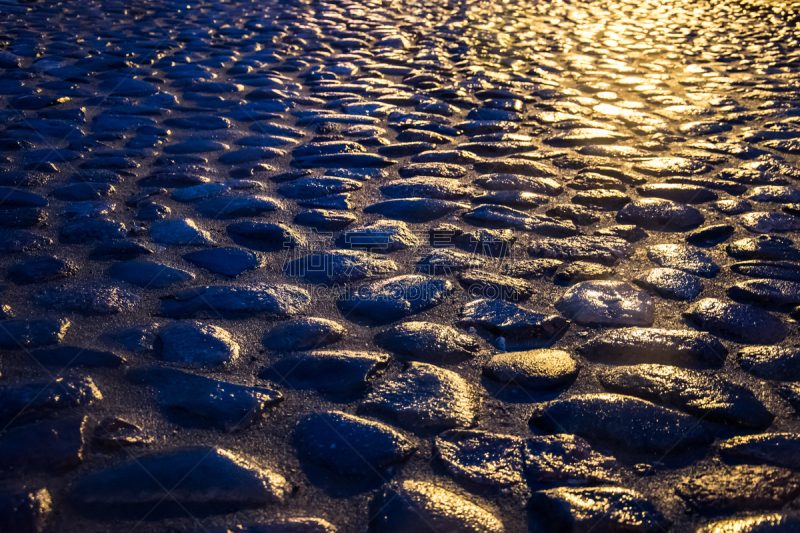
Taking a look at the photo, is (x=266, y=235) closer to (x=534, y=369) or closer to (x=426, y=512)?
(x=534, y=369)

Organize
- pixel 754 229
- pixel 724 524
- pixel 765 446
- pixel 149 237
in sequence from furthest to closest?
pixel 754 229 → pixel 149 237 → pixel 765 446 → pixel 724 524

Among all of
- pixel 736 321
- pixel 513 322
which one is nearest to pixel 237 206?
pixel 513 322

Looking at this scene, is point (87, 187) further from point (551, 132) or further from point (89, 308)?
point (551, 132)

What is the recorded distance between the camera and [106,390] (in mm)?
1549

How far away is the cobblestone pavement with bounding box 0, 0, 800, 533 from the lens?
1.31 metres

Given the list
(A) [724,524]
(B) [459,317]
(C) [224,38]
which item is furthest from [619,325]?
(C) [224,38]

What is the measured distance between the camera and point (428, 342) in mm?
1810

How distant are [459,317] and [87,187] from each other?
2.00 metres

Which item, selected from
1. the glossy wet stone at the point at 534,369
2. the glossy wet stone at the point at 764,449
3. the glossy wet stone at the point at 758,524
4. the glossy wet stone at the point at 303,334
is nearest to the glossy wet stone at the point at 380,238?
the glossy wet stone at the point at 303,334

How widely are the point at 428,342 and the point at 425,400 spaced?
0.89 feet

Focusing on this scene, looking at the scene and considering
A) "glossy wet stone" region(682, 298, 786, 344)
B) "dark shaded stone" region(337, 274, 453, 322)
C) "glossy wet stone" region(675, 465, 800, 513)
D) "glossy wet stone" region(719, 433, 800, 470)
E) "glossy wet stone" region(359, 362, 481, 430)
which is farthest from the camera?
"dark shaded stone" region(337, 274, 453, 322)

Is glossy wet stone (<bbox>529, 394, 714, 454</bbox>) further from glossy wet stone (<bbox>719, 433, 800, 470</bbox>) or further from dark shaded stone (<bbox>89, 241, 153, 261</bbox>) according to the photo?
dark shaded stone (<bbox>89, 241, 153, 261</bbox>)

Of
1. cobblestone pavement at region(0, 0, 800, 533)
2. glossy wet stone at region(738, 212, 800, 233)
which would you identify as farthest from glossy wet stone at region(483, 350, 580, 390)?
glossy wet stone at region(738, 212, 800, 233)

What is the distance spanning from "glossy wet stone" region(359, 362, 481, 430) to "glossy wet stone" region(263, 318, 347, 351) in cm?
28
